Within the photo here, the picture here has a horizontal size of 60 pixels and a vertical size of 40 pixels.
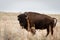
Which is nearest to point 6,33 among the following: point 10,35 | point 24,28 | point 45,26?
point 10,35

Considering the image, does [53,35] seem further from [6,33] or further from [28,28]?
[6,33]

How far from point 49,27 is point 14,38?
0.71 m

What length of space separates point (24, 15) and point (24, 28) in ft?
0.80

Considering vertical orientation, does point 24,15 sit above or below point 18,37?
above

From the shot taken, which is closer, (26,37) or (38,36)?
(26,37)

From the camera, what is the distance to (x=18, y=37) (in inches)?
170

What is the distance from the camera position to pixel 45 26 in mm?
4512

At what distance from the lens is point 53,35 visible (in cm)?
452

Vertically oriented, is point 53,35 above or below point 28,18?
below

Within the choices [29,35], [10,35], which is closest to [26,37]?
[29,35]

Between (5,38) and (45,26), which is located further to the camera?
(45,26)

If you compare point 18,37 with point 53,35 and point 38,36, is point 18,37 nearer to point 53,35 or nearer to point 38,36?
point 38,36

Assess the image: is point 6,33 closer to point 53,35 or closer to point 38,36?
point 38,36

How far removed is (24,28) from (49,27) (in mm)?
466
